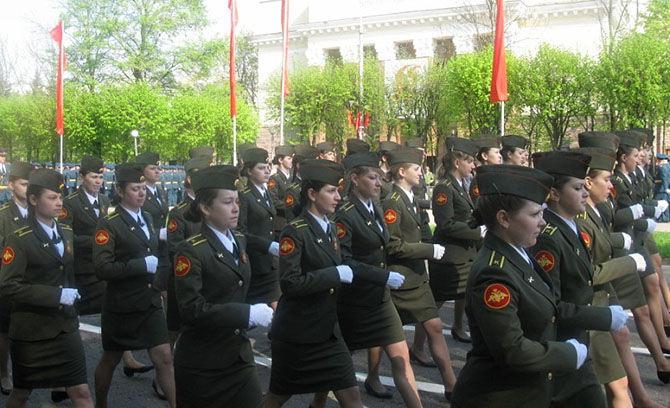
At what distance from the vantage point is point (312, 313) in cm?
526

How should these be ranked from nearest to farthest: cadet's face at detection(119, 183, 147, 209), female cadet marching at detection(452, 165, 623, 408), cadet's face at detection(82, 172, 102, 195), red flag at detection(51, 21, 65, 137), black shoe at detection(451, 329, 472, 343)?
female cadet marching at detection(452, 165, 623, 408), cadet's face at detection(119, 183, 147, 209), black shoe at detection(451, 329, 472, 343), cadet's face at detection(82, 172, 102, 195), red flag at detection(51, 21, 65, 137)

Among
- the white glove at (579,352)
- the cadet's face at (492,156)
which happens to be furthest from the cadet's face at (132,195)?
the cadet's face at (492,156)

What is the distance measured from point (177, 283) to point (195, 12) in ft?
158

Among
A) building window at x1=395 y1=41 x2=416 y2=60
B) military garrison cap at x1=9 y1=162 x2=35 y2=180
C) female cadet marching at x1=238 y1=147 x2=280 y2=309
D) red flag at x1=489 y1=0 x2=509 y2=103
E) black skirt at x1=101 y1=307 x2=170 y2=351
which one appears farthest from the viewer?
building window at x1=395 y1=41 x2=416 y2=60

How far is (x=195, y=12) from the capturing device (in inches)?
1986

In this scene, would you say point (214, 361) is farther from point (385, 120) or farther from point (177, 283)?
point (385, 120)

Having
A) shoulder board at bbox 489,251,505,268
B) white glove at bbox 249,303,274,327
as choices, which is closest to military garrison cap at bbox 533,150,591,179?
shoulder board at bbox 489,251,505,268

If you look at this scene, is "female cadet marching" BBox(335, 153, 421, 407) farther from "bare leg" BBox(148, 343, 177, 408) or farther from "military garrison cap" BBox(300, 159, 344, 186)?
"bare leg" BBox(148, 343, 177, 408)

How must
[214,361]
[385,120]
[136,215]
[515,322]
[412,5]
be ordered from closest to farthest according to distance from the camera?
[515,322]
[214,361]
[136,215]
[385,120]
[412,5]

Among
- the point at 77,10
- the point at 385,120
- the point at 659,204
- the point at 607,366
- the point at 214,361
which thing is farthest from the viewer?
the point at 77,10

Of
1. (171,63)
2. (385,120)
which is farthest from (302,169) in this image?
(171,63)

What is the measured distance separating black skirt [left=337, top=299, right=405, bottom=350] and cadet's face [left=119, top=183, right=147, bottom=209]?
6.28 ft

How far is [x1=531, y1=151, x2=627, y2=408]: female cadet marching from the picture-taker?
4.07 meters

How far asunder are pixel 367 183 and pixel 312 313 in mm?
1352
